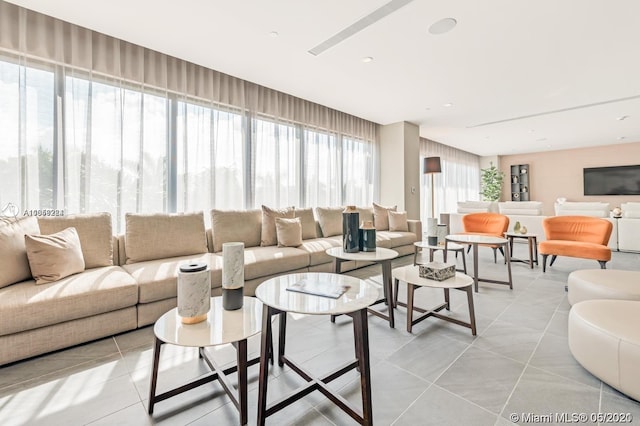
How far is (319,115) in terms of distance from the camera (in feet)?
15.5

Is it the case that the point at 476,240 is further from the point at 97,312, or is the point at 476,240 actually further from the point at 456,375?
the point at 97,312

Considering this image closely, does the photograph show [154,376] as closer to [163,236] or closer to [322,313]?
[322,313]

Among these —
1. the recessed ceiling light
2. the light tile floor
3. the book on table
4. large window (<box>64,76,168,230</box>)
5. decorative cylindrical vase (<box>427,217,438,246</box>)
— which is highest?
the recessed ceiling light

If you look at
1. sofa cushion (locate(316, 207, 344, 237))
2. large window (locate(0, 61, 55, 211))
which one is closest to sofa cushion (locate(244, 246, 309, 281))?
sofa cushion (locate(316, 207, 344, 237))

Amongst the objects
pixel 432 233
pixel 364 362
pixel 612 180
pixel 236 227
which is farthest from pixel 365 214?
pixel 612 180

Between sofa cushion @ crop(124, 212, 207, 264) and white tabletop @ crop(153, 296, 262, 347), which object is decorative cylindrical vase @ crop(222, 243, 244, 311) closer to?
white tabletop @ crop(153, 296, 262, 347)

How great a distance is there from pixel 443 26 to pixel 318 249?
8.33ft

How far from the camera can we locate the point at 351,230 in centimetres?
241

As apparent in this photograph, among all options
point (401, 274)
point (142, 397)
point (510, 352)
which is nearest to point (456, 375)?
point (510, 352)

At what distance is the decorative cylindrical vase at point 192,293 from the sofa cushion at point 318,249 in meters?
1.97

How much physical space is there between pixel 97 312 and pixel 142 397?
0.82 m

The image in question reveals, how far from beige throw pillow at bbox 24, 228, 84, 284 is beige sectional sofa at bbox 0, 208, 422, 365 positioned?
6 centimetres

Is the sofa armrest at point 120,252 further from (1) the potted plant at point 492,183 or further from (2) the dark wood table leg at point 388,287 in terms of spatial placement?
(1) the potted plant at point 492,183

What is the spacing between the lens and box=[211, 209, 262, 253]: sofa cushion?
123 inches
